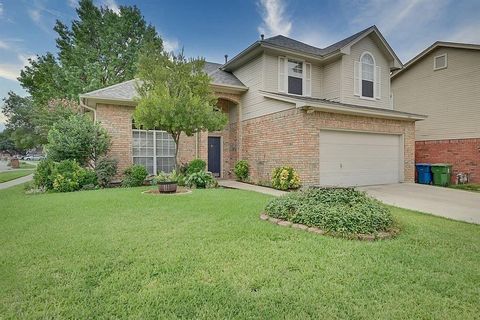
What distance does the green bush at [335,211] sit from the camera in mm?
4543

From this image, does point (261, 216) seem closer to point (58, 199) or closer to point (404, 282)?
point (404, 282)

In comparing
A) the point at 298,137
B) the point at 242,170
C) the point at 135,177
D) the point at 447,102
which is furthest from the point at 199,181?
the point at 447,102

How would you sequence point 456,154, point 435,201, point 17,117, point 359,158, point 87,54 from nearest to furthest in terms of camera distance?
1. point 435,201
2. point 359,158
3. point 456,154
4. point 87,54
5. point 17,117

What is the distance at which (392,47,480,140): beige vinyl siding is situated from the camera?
42.8 feet

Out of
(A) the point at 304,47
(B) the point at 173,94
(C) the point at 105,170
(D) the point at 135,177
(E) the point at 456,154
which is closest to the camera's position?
(B) the point at 173,94

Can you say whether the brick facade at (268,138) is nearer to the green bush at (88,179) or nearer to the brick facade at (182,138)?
the brick facade at (182,138)

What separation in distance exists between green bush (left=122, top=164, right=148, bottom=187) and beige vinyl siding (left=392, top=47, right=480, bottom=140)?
14838 millimetres

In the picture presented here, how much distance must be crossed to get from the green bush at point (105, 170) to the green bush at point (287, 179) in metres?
6.70

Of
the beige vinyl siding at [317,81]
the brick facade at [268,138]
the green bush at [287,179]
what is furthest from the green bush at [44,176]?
the beige vinyl siding at [317,81]

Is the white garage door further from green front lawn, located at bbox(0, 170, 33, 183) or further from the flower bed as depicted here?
green front lawn, located at bbox(0, 170, 33, 183)

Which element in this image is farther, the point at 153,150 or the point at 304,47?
the point at 304,47

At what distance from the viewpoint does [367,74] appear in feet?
45.0

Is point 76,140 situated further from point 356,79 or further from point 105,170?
point 356,79

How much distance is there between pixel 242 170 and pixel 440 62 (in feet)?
39.3
